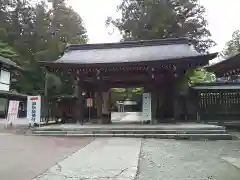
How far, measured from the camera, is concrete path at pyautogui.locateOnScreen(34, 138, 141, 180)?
213 inches

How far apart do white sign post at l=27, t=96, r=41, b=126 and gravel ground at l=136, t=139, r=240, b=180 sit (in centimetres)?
749

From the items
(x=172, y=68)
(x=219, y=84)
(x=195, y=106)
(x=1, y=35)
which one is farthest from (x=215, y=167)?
(x=1, y=35)

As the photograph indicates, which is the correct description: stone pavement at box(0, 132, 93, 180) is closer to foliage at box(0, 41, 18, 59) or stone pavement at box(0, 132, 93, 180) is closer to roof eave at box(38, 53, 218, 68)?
roof eave at box(38, 53, 218, 68)

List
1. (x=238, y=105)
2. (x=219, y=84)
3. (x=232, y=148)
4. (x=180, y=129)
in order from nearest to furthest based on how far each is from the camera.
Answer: (x=232, y=148), (x=180, y=129), (x=238, y=105), (x=219, y=84)

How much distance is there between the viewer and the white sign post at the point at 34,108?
14.5m

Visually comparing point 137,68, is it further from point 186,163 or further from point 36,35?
point 36,35

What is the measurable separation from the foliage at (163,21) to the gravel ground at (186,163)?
29.7 meters

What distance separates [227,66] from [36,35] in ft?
109

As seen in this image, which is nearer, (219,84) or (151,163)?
(151,163)

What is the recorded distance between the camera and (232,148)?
914 cm

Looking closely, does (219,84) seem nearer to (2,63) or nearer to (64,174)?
(64,174)

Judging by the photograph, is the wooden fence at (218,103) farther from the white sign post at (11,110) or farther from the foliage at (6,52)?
the foliage at (6,52)

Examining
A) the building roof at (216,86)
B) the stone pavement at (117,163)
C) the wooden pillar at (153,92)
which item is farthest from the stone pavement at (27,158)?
the building roof at (216,86)

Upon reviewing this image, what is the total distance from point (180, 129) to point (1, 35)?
32.7 m
